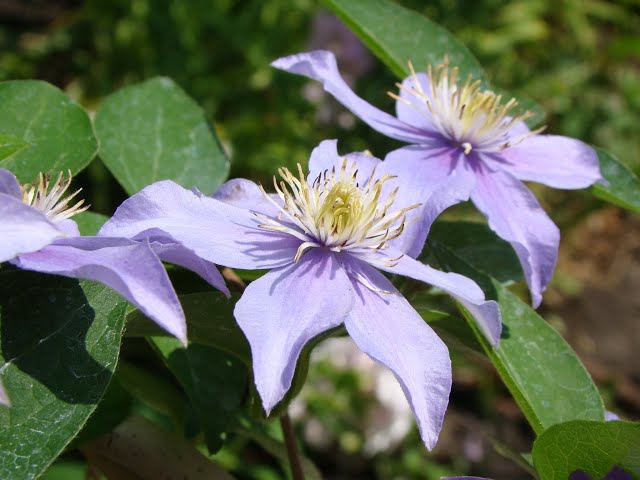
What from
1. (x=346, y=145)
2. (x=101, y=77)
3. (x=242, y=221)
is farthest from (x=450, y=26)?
(x=242, y=221)

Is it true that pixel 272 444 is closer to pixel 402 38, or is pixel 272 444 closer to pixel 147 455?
pixel 147 455

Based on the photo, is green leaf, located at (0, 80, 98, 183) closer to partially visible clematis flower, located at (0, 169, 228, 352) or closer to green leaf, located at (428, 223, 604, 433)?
partially visible clematis flower, located at (0, 169, 228, 352)

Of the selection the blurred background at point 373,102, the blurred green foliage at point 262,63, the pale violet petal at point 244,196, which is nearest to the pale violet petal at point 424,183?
the pale violet petal at point 244,196

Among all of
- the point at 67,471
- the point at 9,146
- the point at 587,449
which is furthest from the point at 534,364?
the point at 67,471

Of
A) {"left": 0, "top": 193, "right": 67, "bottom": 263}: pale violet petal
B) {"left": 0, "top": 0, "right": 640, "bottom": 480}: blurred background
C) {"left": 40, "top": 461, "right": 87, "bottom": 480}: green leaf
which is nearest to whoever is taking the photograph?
{"left": 0, "top": 193, "right": 67, "bottom": 263}: pale violet petal

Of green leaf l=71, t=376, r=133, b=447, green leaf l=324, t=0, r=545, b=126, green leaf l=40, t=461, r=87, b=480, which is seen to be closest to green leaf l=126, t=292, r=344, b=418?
green leaf l=71, t=376, r=133, b=447

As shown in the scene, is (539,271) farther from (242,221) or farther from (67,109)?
(67,109)
